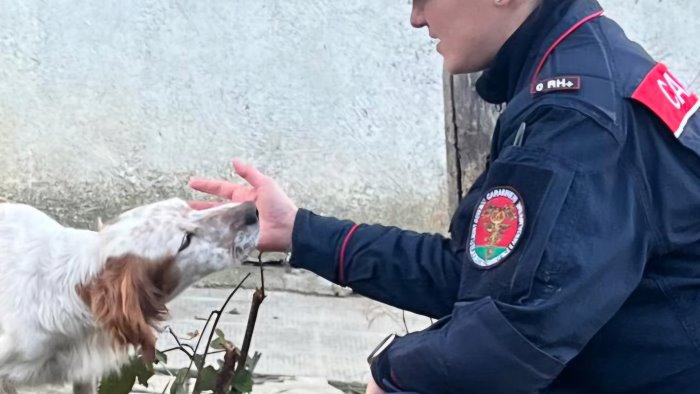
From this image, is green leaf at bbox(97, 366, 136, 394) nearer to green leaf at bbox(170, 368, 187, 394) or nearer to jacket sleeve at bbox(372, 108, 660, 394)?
green leaf at bbox(170, 368, 187, 394)

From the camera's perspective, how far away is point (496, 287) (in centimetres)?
192

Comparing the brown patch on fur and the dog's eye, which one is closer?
the brown patch on fur

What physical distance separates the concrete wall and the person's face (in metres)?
2.87

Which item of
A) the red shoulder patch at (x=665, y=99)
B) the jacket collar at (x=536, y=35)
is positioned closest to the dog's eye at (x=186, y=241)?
the jacket collar at (x=536, y=35)

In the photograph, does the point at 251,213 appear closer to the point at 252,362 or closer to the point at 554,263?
the point at 252,362

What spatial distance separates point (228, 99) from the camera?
520 centimetres

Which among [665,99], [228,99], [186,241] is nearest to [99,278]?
[186,241]

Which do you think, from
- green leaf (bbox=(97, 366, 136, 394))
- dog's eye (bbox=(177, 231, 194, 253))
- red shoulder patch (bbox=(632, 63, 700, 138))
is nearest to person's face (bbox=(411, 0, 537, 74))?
red shoulder patch (bbox=(632, 63, 700, 138))

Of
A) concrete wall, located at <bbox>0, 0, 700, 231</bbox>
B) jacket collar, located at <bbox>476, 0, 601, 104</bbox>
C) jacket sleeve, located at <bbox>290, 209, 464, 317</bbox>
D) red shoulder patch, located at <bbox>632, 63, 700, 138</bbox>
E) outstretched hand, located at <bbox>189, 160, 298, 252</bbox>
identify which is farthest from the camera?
concrete wall, located at <bbox>0, 0, 700, 231</bbox>

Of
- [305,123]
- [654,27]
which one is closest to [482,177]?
[305,123]

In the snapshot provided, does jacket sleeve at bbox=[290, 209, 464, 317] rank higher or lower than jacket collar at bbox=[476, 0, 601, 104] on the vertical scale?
lower

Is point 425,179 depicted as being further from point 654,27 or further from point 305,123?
point 654,27

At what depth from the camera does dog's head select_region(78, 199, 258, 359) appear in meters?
2.79

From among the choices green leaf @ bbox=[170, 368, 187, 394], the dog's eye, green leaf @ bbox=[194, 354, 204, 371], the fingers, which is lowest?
green leaf @ bbox=[170, 368, 187, 394]
